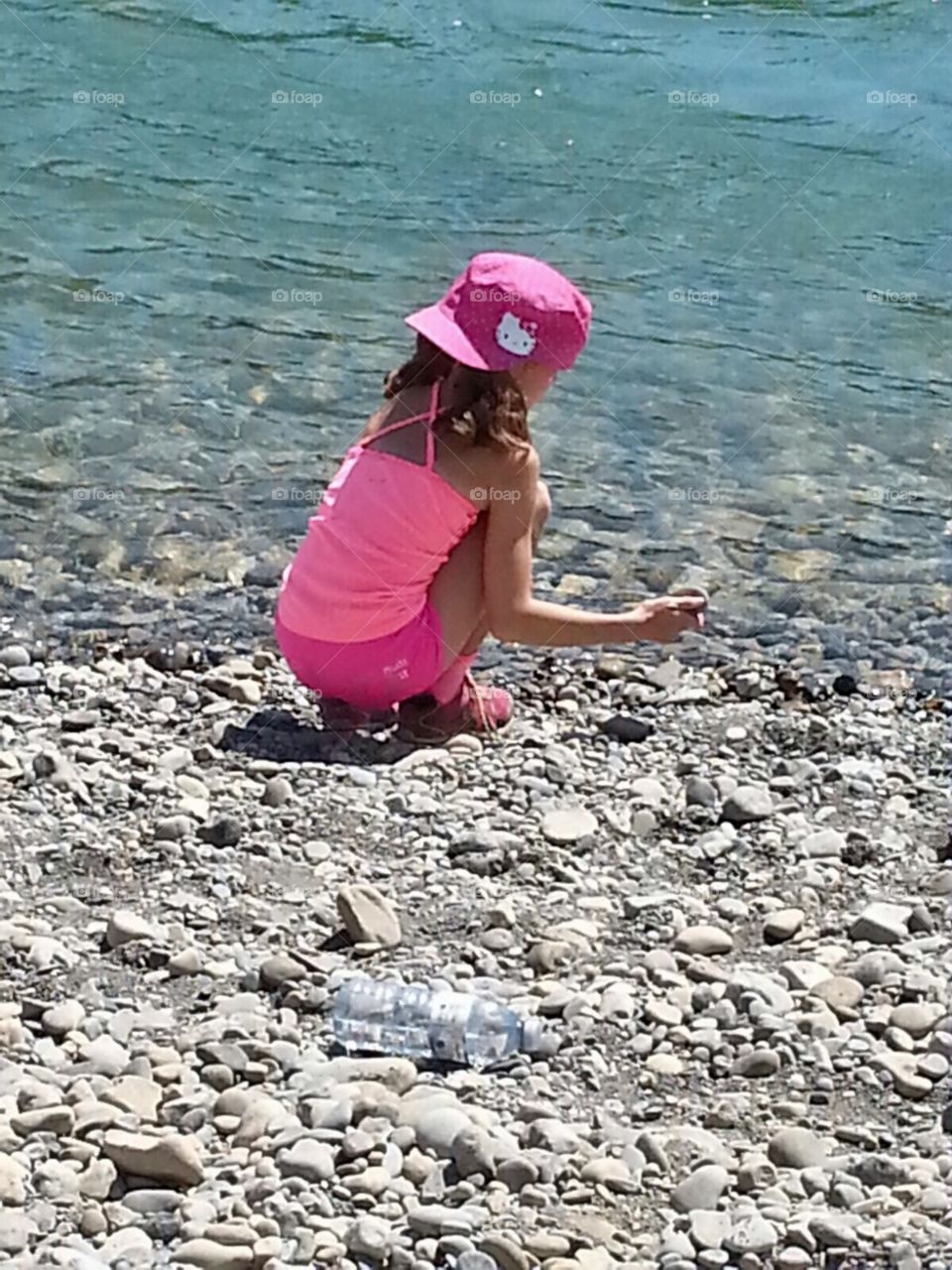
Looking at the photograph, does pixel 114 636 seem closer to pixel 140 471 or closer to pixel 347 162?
pixel 140 471

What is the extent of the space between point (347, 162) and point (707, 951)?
6.72m

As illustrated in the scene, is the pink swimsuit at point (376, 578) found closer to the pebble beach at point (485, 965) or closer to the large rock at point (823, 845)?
the pebble beach at point (485, 965)

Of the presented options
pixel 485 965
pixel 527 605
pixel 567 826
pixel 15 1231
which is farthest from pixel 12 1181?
pixel 527 605

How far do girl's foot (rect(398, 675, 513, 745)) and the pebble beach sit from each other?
0.06 m

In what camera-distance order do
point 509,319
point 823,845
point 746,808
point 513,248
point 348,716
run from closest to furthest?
1. point 823,845
2. point 746,808
3. point 509,319
4. point 348,716
5. point 513,248

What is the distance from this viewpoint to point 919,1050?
9.60 feet

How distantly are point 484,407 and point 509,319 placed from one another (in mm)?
177

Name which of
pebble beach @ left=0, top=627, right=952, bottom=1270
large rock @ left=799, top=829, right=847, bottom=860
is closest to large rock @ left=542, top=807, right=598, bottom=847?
pebble beach @ left=0, top=627, right=952, bottom=1270

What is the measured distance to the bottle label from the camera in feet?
9.57

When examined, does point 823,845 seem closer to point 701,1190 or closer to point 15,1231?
point 701,1190

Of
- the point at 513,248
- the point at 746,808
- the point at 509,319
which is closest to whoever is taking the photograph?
the point at 746,808

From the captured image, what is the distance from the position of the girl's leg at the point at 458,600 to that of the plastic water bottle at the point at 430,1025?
134 cm

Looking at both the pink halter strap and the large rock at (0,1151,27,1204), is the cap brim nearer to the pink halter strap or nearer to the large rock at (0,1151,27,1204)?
the pink halter strap

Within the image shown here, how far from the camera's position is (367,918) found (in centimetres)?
328
